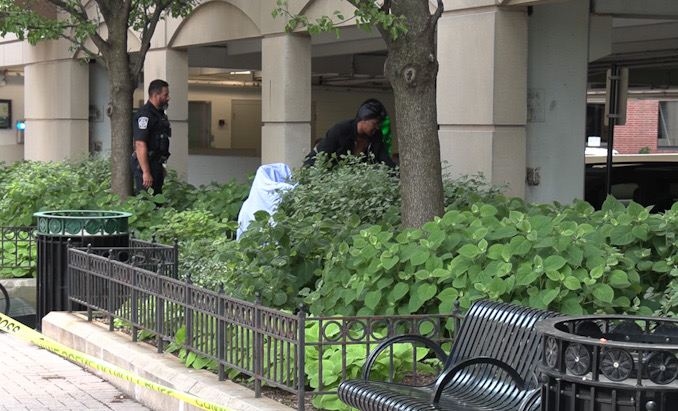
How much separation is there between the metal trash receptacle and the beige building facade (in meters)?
3.15

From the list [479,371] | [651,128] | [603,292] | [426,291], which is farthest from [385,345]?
[651,128]

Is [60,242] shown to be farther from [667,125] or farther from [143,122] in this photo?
[667,125]

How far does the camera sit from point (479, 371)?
5.27 metres

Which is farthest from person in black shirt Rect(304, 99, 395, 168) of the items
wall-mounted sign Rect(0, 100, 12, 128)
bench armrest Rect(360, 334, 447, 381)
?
wall-mounted sign Rect(0, 100, 12, 128)

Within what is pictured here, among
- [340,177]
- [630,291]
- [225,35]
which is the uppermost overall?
[225,35]

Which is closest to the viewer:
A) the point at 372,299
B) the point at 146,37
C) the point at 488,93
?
the point at 372,299

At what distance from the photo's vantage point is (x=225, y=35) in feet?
44.4

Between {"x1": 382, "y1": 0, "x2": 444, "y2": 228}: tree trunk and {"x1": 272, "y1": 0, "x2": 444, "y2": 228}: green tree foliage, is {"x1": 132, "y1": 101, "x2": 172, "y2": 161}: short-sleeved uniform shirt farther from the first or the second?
{"x1": 382, "y1": 0, "x2": 444, "y2": 228}: tree trunk

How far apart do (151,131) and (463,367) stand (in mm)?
7520

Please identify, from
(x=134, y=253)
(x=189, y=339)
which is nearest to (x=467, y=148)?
(x=134, y=253)

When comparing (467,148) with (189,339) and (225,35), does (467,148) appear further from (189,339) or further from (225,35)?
(225,35)

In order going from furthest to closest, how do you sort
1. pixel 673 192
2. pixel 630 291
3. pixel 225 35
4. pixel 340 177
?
pixel 673 192 → pixel 225 35 → pixel 340 177 → pixel 630 291

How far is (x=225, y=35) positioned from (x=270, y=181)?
4.65 m

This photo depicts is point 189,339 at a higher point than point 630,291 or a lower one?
lower
